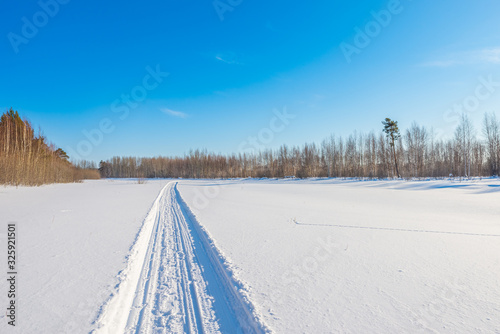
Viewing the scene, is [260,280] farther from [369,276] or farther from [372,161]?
[372,161]

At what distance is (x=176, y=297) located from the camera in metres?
2.50

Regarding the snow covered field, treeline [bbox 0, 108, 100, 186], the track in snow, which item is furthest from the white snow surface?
treeline [bbox 0, 108, 100, 186]

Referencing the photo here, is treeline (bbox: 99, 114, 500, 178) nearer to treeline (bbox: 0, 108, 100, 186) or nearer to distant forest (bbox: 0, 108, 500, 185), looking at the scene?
distant forest (bbox: 0, 108, 500, 185)

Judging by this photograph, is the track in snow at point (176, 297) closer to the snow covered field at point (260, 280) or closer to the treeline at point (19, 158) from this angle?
the snow covered field at point (260, 280)

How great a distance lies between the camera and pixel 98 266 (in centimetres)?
328

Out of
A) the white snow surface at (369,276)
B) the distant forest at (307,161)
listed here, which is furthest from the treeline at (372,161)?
the white snow surface at (369,276)

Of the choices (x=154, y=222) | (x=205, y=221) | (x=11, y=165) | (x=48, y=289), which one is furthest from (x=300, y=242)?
(x=11, y=165)

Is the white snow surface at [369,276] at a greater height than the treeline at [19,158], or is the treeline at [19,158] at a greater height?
the treeline at [19,158]

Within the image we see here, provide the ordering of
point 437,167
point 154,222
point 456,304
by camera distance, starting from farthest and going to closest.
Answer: point 437,167 < point 154,222 < point 456,304

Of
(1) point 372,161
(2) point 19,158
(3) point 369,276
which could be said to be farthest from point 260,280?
(1) point 372,161

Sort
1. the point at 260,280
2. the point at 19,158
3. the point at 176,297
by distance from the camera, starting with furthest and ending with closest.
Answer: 1. the point at 19,158
2. the point at 260,280
3. the point at 176,297

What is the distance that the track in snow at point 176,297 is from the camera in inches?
80.2

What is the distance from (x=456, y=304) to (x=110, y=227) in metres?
6.30

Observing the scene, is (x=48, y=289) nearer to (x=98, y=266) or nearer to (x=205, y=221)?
(x=98, y=266)
